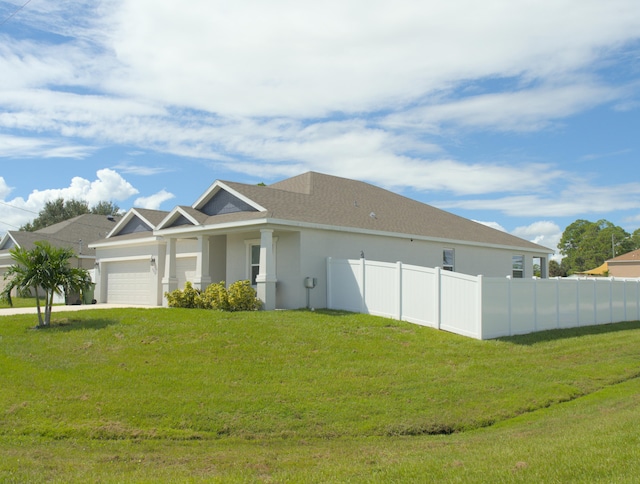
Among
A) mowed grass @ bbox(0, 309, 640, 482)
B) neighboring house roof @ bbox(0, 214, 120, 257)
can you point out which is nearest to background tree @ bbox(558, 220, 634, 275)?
neighboring house roof @ bbox(0, 214, 120, 257)

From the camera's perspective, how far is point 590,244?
95.6 metres

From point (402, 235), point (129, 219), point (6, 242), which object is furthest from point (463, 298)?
point (6, 242)

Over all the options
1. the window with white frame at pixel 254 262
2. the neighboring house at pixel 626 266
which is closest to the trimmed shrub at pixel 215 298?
the window with white frame at pixel 254 262

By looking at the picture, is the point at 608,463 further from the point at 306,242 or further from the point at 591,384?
the point at 306,242

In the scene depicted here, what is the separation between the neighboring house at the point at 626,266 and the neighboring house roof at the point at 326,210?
1383 inches

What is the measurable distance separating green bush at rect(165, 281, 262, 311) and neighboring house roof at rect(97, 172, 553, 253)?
7.23 ft

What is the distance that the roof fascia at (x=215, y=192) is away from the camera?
19.7 m

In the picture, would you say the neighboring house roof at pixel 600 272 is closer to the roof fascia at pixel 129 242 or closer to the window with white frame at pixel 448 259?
the window with white frame at pixel 448 259

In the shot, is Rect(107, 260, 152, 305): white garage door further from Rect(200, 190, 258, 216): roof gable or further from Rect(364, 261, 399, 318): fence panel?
Rect(364, 261, 399, 318): fence panel

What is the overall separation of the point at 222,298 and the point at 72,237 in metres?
23.7

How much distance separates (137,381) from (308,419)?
3.73 m

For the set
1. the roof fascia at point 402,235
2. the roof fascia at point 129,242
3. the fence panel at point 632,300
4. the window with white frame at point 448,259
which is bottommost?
the fence panel at point 632,300

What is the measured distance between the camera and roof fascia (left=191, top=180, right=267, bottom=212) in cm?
1970

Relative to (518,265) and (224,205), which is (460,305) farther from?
(518,265)
